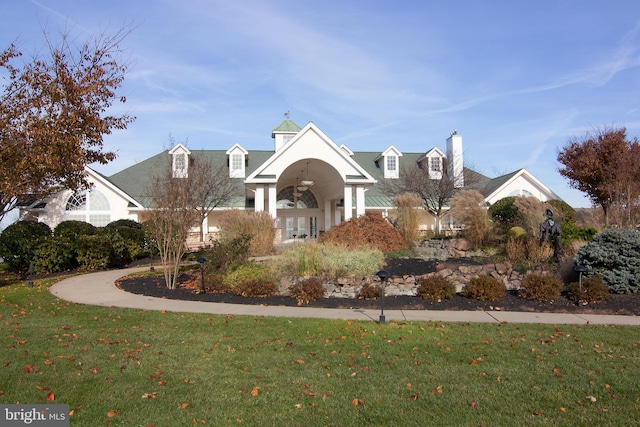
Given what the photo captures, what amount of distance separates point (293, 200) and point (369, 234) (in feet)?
44.2

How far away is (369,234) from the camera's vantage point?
685 inches

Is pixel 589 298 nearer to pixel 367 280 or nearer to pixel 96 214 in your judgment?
pixel 367 280

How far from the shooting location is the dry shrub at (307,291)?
10.0 m

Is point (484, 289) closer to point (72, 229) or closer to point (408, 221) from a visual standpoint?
point (408, 221)

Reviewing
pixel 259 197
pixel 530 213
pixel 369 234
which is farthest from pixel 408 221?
pixel 259 197

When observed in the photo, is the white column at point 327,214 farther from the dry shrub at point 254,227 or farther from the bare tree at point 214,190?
the dry shrub at point 254,227

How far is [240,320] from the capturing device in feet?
26.8

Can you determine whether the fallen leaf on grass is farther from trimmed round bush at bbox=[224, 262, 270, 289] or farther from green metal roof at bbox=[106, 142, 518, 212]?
green metal roof at bbox=[106, 142, 518, 212]

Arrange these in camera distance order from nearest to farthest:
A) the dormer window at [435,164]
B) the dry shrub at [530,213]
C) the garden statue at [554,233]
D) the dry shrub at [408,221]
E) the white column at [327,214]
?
the garden statue at [554,233], the dry shrub at [530,213], the dry shrub at [408,221], the dormer window at [435,164], the white column at [327,214]

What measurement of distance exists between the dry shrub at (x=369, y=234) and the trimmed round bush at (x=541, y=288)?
7198 mm

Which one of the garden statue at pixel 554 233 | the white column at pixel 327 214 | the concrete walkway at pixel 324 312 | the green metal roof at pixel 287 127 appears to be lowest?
the concrete walkway at pixel 324 312

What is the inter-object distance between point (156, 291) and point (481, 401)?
911 cm

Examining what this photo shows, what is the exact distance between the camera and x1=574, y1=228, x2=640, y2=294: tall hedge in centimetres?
1032

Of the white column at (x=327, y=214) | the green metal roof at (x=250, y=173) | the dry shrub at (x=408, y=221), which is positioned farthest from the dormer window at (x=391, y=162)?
the dry shrub at (x=408, y=221)
